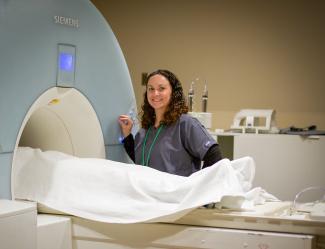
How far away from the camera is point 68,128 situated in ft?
7.43

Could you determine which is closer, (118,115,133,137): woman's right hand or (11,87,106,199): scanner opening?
(11,87,106,199): scanner opening

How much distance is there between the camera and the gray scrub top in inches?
82.4

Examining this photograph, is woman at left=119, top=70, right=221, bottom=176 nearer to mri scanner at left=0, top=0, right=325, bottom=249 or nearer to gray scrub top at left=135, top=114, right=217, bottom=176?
gray scrub top at left=135, top=114, right=217, bottom=176

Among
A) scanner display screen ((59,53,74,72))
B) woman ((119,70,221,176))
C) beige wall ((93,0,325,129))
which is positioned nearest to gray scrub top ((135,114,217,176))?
woman ((119,70,221,176))

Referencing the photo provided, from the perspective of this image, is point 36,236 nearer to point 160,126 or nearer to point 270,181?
point 160,126

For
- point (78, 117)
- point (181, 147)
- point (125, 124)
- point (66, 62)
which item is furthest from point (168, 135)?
point (66, 62)

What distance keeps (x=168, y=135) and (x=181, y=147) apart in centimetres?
8

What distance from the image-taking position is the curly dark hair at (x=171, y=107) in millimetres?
2172

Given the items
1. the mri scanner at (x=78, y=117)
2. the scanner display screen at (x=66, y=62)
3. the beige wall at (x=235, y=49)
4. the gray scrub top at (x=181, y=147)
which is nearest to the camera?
the mri scanner at (x=78, y=117)

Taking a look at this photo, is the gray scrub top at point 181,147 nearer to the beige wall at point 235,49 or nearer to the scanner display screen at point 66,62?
the scanner display screen at point 66,62

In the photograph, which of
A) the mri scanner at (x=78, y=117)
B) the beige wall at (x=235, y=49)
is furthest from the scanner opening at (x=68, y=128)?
the beige wall at (x=235, y=49)

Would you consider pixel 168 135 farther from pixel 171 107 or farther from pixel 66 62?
pixel 66 62

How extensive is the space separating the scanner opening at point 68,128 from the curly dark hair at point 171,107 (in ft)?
0.75

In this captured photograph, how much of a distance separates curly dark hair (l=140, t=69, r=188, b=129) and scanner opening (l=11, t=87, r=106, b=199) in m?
0.23
